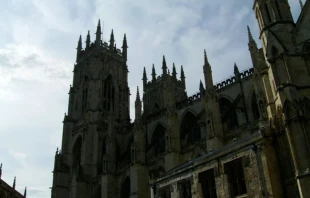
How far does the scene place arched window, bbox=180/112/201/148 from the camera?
35.8 m

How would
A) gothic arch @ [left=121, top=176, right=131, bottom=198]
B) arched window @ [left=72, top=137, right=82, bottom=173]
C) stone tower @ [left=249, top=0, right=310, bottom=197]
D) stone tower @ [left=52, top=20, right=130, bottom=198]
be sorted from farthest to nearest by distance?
arched window @ [left=72, top=137, right=82, bottom=173] < stone tower @ [left=52, top=20, right=130, bottom=198] < gothic arch @ [left=121, top=176, right=131, bottom=198] < stone tower @ [left=249, top=0, right=310, bottom=197]

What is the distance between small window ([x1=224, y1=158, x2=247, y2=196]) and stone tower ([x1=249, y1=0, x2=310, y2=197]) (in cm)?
173

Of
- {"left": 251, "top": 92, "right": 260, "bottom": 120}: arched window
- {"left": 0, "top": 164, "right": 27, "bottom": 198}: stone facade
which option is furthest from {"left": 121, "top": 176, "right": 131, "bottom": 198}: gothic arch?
{"left": 251, "top": 92, "right": 260, "bottom": 120}: arched window

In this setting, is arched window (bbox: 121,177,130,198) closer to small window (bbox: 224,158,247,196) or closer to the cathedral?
the cathedral

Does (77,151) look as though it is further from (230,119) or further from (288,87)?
(288,87)

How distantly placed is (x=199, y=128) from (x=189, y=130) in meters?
1.74

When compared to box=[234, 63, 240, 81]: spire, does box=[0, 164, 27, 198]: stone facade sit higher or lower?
lower

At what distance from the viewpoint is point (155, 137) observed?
4294 cm

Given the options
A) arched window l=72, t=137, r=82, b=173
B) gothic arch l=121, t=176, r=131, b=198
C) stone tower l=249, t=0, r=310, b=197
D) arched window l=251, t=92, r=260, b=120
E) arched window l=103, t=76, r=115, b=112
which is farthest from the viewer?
arched window l=103, t=76, r=115, b=112

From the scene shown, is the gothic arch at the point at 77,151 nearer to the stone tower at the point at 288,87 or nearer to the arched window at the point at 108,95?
the arched window at the point at 108,95

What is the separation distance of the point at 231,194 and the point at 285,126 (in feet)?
12.3

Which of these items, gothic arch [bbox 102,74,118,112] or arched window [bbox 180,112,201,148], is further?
gothic arch [bbox 102,74,118,112]

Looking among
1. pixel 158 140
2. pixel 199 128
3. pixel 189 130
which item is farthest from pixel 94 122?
pixel 199 128

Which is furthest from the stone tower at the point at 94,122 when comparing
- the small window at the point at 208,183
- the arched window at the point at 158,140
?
the small window at the point at 208,183
